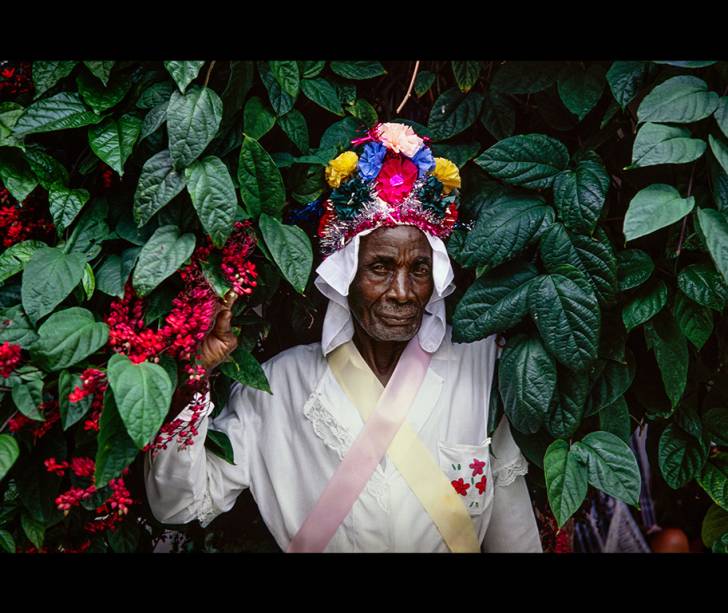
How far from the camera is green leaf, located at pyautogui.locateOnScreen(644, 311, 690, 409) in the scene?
1831 mm

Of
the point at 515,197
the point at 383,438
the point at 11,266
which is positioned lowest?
the point at 383,438

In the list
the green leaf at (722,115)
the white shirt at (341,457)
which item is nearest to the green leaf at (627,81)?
the green leaf at (722,115)

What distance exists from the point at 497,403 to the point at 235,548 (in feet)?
2.36

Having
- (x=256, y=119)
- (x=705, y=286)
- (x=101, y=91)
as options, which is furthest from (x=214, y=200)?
(x=705, y=286)

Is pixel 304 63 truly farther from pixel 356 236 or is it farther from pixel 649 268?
pixel 649 268

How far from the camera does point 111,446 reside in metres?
1.59

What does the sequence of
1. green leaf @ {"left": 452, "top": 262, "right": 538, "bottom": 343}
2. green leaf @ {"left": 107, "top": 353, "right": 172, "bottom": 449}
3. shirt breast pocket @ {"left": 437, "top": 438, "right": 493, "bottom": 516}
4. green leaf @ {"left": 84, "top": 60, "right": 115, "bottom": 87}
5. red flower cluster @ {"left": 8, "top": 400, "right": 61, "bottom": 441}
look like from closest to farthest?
green leaf @ {"left": 107, "top": 353, "right": 172, "bottom": 449}
red flower cluster @ {"left": 8, "top": 400, "right": 61, "bottom": 441}
green leaf @ {"left": 84, "top": 60, "right": 115, "bottom": 87}
green leaf @ {"left": 452, "top": 262, "right": 538, "bottom": 343}
shirt breast pocket @ {"left": 437, "top": 438, "right": 493, "bottom": 516}

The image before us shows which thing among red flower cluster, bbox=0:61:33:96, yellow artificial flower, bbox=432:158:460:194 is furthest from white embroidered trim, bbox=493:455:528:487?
red flower cluster, bbox=0:61:33:96

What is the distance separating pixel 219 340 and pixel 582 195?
78cm

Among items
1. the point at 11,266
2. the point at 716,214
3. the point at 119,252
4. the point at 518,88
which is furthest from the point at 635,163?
the point at 11,266

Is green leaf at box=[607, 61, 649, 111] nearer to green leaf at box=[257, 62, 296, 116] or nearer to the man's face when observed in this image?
the man's face

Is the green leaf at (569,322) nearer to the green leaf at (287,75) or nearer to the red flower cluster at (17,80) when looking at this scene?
the green leaf at (287,75)

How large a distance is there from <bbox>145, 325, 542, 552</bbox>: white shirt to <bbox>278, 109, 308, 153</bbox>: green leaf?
1.55 ft

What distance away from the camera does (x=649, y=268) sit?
182 centimetres
